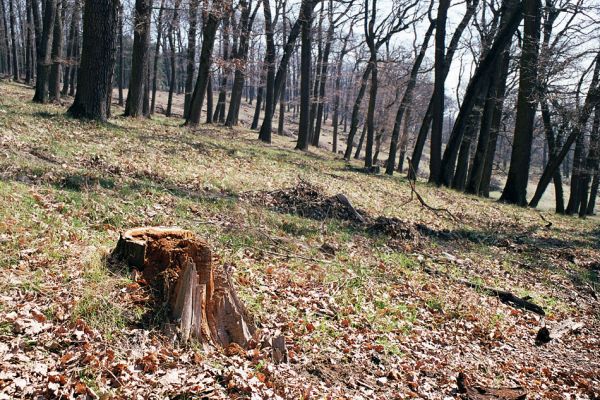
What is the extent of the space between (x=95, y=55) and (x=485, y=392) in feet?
39.8

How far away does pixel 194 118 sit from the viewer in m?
21.1

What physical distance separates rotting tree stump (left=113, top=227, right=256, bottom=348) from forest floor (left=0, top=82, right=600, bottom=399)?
0.19 meters

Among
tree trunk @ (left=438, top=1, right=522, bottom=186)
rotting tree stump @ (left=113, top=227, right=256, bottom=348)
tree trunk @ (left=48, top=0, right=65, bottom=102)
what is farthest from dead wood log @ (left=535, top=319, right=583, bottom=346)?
tree trunk @ (left=48, top=0, right=65, bottom=102)

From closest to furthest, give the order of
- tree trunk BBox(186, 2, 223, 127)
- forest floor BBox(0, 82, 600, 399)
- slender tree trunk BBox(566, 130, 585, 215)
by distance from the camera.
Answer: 1. forest floor BBox(0, 82, 600, 399)
2. tree trunk BBox(186, 2, 223, 127)
3. slender tree trunk BBox(566, 130, 585, 215)

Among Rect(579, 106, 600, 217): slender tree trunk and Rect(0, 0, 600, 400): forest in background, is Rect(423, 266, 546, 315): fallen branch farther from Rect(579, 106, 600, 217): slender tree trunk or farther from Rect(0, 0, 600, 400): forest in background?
Rect(579, 106, 600, 217): slender tree trunk

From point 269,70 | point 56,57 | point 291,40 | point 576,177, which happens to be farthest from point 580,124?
point 56,57

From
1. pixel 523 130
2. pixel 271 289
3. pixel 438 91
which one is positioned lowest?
pixel 271 289

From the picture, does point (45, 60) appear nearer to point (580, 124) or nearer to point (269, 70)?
point (269, 70)

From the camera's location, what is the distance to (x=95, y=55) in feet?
40.0

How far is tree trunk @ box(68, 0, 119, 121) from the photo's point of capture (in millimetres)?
12062

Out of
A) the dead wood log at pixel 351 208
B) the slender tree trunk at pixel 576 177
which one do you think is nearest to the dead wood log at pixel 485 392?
the dead wood log at pixel 351 208

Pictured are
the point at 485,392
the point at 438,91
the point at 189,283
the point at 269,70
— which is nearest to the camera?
the point at 189,283

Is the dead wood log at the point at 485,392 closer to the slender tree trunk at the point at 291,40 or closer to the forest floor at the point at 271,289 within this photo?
the forest floor at the point at 271,289

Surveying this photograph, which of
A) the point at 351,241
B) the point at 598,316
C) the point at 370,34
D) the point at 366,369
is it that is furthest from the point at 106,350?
the point at 370,34
